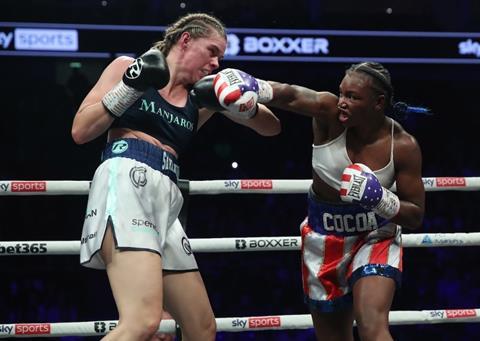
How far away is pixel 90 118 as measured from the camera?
86.7 inches

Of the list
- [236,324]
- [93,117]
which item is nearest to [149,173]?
[93,117]

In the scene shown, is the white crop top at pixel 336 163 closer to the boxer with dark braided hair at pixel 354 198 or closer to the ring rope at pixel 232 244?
the boxer with dark braided hair at pixel 354 198

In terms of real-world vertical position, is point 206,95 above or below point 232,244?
above

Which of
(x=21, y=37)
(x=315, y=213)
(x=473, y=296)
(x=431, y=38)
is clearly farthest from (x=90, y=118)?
(x=473, y=296)

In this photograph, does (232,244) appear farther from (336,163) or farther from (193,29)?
(193,29)

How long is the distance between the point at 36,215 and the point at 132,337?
12.5 ft

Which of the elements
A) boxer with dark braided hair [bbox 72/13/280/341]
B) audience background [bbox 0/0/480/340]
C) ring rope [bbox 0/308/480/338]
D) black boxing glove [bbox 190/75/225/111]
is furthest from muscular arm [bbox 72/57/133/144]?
audience background [bbox 0/0/480/340]

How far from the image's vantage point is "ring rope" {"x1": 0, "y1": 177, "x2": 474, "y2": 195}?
116 inches

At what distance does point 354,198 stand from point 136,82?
0.79 meters

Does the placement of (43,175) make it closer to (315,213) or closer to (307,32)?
(307,32)

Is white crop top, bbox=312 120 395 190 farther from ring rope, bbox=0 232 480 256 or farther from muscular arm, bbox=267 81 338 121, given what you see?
ring rope, bbox=0 232 480 256

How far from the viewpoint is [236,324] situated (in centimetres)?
299

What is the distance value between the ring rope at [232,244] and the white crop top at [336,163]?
46cm

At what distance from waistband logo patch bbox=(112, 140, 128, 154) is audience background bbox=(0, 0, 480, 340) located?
3.21 meters
